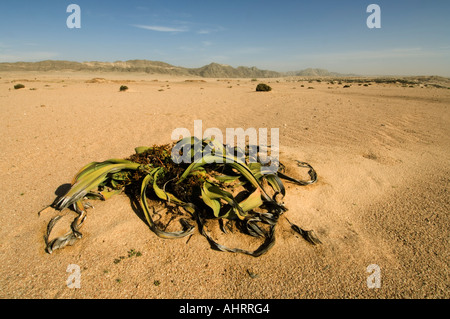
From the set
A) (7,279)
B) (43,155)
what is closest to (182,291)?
(7,279)

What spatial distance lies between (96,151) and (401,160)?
546cm
